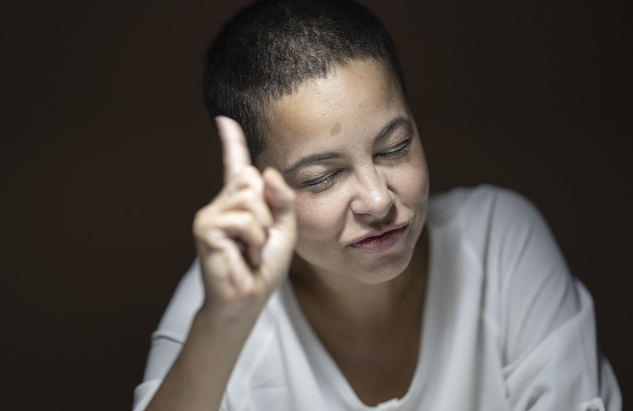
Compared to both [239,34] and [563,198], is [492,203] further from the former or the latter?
[563,198]

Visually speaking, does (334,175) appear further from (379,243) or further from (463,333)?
(463,333)

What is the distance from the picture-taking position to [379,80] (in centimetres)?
101

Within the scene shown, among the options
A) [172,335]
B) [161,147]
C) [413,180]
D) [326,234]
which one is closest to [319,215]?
[326,234]

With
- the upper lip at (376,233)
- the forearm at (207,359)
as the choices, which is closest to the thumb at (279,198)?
the forearm at (207,359)

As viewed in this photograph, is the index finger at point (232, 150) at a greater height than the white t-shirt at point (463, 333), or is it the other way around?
the index finger at point (232, 150)

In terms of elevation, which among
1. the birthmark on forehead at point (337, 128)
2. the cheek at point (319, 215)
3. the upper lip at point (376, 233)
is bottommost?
the upper lip at point (376, 233)

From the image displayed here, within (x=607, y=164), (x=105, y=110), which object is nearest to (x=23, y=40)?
(x=105, y=110)

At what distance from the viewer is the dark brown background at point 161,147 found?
1.66 metres

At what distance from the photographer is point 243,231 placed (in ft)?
2.53

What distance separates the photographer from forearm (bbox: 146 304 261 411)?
844mm

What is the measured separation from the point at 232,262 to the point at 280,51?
343 millimetres

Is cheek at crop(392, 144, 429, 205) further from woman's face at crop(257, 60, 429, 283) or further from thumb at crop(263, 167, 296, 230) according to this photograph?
thumb at crop(263, 167, 296, 230)

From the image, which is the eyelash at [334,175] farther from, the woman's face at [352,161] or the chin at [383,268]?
the chin at [383,268]

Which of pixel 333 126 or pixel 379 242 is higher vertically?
pixel 333 126
